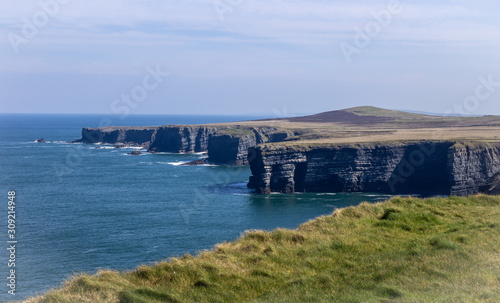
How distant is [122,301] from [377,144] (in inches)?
2815

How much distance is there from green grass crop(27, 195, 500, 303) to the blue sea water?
678 cm

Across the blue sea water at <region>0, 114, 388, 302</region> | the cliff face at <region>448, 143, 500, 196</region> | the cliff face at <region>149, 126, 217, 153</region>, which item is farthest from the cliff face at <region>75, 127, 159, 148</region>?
the cliff face at <region>448, 143, 500, 196</region>

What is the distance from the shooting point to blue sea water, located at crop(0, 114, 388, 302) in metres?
36.6

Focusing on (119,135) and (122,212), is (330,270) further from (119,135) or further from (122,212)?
(119,135)

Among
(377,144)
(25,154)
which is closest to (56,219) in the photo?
(377,144)

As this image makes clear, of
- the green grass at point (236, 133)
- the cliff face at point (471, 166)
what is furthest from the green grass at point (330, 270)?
the green grass at point (236, 133)

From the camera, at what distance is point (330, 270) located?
14195 mm

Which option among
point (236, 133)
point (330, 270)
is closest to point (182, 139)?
point (236, 133)

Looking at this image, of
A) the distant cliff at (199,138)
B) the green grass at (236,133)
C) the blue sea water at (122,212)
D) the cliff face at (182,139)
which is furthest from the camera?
the cliff face at (182,139)

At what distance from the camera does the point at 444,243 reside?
1568cm

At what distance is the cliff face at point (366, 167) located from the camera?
72.6 meters

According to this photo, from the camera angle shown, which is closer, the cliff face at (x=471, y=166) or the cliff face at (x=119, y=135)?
the cliff face at (x=471, y=166)

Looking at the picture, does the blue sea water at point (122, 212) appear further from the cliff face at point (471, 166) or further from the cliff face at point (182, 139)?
the cliff face at point (182, 139)

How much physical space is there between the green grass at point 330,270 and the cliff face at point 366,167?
5504cm
